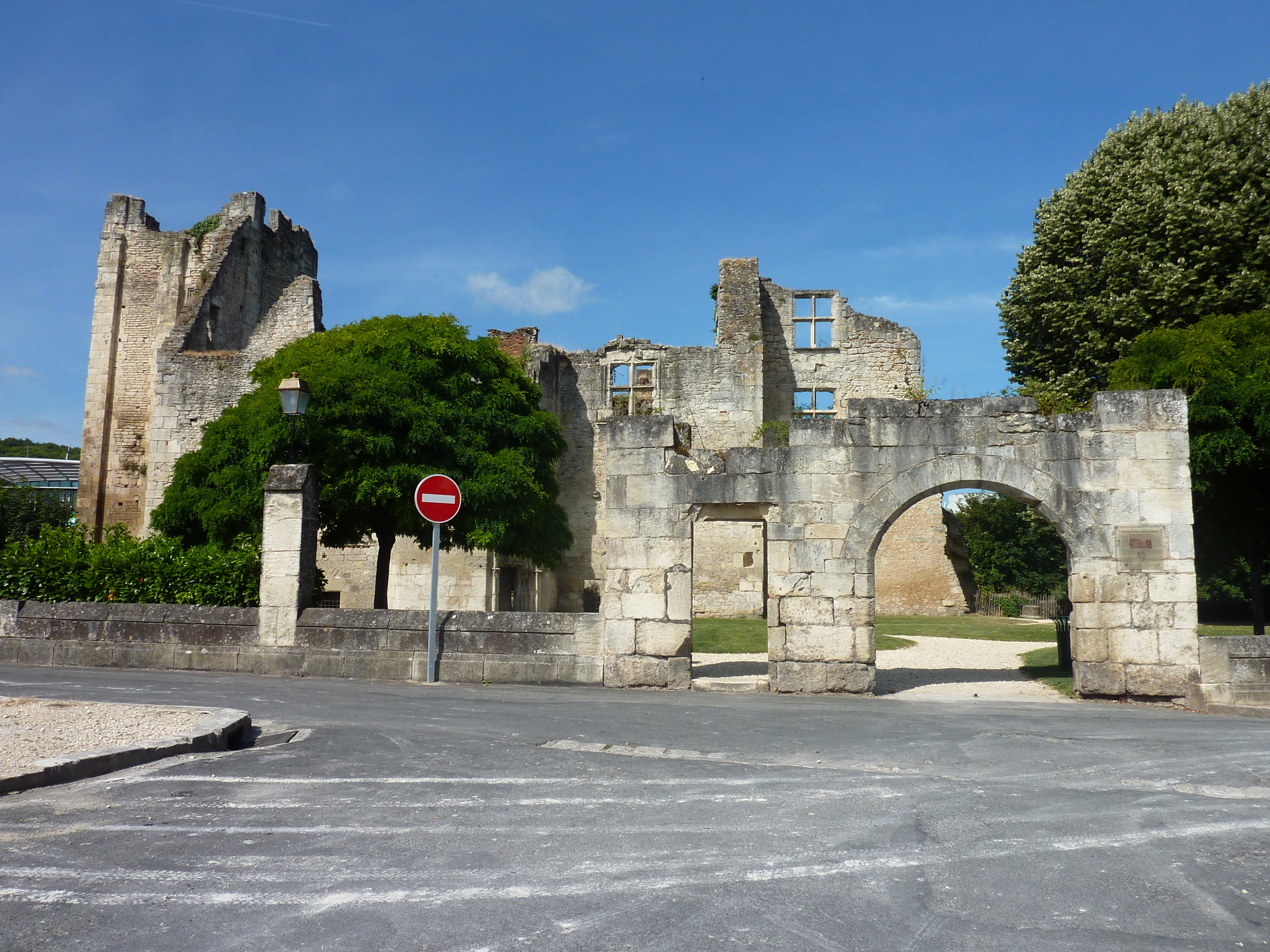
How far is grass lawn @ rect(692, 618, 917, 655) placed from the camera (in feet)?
55.6

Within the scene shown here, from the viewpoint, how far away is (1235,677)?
30.6 feet

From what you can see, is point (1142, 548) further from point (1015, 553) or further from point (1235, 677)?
point (1015, 553)

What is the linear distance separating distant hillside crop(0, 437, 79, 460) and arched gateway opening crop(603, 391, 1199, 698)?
256 ft

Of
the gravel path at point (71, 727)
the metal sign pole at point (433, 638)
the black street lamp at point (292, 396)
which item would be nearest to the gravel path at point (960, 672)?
the metal sign pole at point (433, 638)

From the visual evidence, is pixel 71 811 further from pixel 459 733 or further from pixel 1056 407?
pixel 1056 407

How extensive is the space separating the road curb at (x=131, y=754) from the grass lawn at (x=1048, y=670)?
8545 millimetres

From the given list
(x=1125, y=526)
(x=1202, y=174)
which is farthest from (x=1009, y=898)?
(x=1202, y=174)

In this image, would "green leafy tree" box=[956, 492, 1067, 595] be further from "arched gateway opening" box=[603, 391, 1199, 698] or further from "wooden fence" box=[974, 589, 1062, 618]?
"arched gateway opening" box=[603, 391, 1199, 698]

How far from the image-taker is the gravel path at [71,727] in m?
5.66

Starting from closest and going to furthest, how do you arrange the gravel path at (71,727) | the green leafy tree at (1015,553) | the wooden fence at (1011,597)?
the gravel path at (71,727) < the wooden fence at (1011,597) < the green leafy tree at (1015,553)

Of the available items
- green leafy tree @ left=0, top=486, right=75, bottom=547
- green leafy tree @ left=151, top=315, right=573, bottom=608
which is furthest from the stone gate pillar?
green leafy tree @ left=0, top=486, right=75, bottom=547

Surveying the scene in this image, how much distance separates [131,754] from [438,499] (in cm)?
542

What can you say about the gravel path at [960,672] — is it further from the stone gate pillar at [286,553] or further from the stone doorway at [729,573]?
the stone doorway at [729,573]

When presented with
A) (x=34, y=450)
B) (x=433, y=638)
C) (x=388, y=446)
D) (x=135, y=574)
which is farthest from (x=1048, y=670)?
(x=34, y=450)
